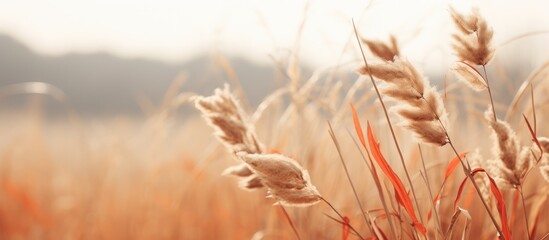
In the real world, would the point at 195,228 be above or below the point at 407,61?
above

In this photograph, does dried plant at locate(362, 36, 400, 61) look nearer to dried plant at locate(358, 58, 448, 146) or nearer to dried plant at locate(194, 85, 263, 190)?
dried plant at locate(358, 58, 448, 146)

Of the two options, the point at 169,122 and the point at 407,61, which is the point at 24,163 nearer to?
the point at 169,122

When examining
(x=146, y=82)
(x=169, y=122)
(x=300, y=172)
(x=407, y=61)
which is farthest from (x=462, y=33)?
(x=146, y=82)

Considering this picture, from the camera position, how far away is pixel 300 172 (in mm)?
740

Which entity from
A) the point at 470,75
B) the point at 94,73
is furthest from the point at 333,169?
the point at 94,73

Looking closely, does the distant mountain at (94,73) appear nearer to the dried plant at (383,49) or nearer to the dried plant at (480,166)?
the dried plant at (480,166)

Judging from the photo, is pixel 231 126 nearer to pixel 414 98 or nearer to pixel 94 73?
pixel 414 98

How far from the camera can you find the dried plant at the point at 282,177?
0.72 m

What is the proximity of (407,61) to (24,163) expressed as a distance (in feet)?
10.8

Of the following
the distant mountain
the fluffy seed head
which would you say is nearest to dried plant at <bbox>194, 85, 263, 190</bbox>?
the fluffy seed head

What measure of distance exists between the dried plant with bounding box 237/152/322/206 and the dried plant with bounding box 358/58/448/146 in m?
0.13

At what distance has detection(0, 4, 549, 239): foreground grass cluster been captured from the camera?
76cm

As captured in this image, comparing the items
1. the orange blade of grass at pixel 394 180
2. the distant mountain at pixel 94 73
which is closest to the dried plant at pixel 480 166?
the orange blade of grass at pixel 394 180

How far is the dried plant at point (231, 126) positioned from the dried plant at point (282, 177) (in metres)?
0.10
